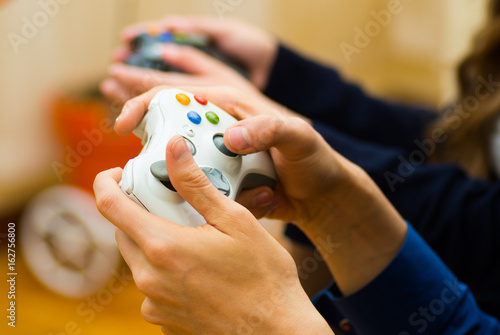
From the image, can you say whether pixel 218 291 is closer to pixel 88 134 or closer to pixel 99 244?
pixel 99 244

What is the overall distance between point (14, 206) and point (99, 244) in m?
0.41

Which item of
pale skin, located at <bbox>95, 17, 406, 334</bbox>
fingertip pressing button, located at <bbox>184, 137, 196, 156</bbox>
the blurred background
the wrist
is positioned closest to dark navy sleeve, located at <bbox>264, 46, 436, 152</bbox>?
the wrist

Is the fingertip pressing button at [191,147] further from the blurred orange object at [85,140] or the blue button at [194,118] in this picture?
the blurred orange object at [85,140]

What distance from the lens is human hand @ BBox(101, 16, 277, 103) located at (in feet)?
2.22

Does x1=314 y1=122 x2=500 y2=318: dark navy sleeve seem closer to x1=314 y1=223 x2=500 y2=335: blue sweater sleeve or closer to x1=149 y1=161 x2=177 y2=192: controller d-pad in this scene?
x1=314 y1=223 x2=500 y2=335: blue sweater sleeve

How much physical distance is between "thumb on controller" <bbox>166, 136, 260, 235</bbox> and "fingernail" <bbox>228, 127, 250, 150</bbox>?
56 millimetres

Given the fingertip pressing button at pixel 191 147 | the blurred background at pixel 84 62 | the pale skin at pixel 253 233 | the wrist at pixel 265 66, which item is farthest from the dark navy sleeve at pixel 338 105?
the fingertip pressing button at pixel 191 147

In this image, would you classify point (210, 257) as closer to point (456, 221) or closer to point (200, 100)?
point (200, 100)

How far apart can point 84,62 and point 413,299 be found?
42.8 inches

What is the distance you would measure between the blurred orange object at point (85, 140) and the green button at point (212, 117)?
0.55m

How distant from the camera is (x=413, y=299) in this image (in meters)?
0.50

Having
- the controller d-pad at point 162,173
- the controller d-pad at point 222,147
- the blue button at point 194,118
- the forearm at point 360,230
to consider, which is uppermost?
the blue button at point 194,118

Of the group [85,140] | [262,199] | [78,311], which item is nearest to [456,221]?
[262,199]

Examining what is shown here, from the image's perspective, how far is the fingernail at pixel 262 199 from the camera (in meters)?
0.46
